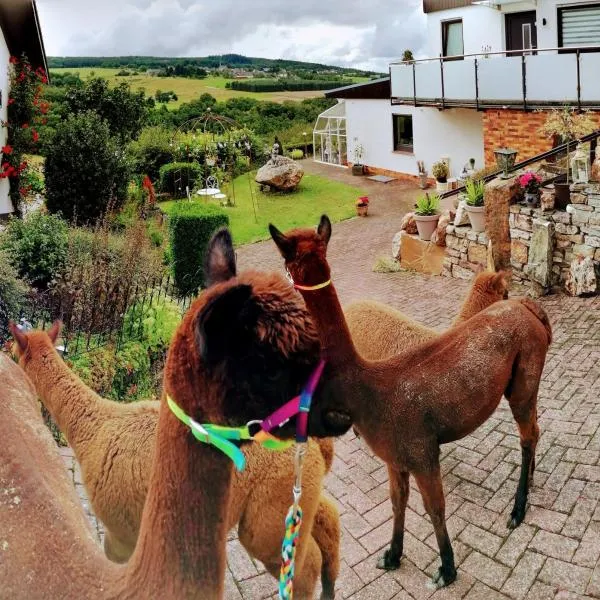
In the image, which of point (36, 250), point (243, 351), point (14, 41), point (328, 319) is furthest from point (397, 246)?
point (14, 41)

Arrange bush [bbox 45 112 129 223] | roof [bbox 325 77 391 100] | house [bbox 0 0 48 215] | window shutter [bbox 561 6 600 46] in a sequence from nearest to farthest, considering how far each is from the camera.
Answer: window shutter [bbox 561 6 600 46] → bush [bbox 45 112 129 223] → house [bbox 0 0 48 215] → roof [bbox 325 77 391 100]

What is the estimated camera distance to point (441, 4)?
71.7 feet

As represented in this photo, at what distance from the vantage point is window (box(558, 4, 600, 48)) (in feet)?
56.8

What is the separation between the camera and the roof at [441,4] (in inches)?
821

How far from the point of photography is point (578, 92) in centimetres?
1457

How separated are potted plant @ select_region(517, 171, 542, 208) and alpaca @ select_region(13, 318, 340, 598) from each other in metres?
9.00

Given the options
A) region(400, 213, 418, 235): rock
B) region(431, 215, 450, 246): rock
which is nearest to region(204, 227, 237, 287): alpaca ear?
region(431, 215, 450, 246): rock

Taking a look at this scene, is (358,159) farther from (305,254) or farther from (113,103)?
(305,254)

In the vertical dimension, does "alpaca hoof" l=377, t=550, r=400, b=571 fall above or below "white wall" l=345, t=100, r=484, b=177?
below

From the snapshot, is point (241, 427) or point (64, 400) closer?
point (241, 427)

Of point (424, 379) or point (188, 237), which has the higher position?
point (188, 237)

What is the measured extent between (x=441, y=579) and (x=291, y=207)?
18653mm

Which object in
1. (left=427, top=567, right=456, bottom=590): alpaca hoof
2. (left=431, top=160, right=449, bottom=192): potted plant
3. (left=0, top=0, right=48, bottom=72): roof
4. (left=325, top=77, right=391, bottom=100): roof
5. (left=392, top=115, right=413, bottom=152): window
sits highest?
(left=0, top=0, right=48, bottom=72): roof

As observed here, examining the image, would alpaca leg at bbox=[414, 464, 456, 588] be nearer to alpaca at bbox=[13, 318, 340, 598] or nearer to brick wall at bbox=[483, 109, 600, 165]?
alpaca at bbox=[13, 318, 340, 598]
